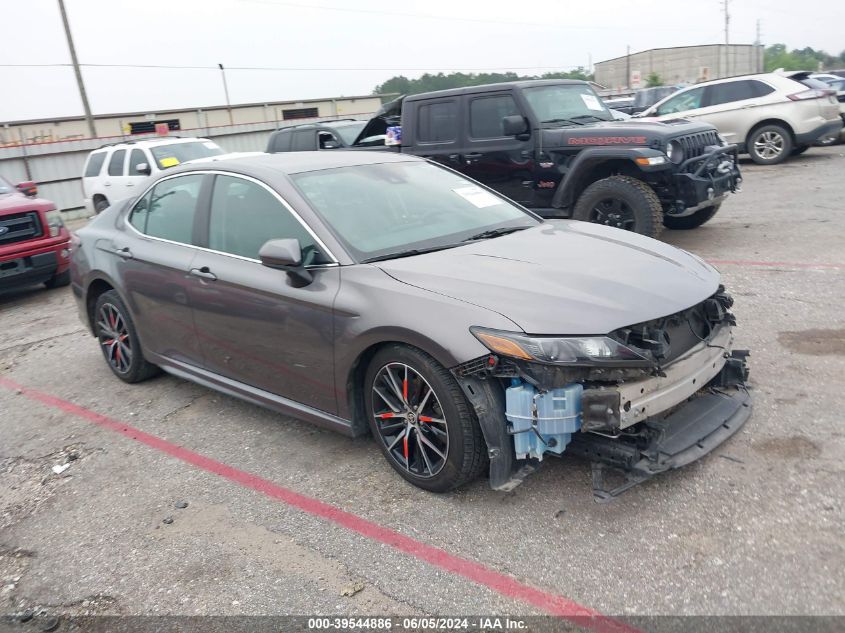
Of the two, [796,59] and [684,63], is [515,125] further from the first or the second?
[796,59]

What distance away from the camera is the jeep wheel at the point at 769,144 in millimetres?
13797

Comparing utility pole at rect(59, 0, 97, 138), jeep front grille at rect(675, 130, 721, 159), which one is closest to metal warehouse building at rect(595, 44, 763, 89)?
utility pole at rect(59, 0, 97, 138)

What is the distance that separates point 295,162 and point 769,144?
12566mm

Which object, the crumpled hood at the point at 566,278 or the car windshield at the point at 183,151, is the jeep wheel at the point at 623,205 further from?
the car windshield at the point at 183,151

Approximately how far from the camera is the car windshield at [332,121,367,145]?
11750 mm

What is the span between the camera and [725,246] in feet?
26.9

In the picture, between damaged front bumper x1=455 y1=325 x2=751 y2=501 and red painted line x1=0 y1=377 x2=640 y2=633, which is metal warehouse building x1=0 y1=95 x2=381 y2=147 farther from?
damaged front bumper x1=455 y1=325 x2=751 y2=501

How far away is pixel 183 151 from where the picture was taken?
1402 centimetres

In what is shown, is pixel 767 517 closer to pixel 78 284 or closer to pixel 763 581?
pixel 763 581

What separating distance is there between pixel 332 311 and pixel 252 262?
30.6 inches

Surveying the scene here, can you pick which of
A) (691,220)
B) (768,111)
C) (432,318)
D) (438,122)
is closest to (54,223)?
(438,122)

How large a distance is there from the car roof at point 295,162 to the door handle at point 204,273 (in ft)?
2.13

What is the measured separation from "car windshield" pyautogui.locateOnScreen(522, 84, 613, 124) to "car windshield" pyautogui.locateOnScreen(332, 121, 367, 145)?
4063 mm

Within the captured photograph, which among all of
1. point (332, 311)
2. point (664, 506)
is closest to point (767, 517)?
point (664, 506)
